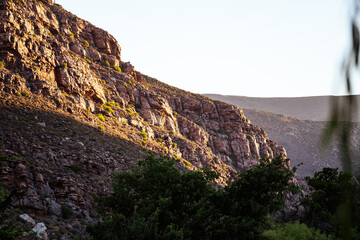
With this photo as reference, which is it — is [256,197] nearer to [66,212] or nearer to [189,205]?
[189,205]

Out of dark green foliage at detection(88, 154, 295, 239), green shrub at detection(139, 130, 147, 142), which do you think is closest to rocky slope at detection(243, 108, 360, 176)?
green shrub at detection(139, 130, 147, 142)

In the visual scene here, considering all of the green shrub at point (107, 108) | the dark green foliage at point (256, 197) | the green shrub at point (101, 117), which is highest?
the green shrub at point (107, 108)

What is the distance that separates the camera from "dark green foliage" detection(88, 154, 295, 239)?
11.9m

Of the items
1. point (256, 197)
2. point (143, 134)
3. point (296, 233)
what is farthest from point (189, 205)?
point (143, 134)

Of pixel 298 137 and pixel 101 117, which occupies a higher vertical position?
pixel 101 117

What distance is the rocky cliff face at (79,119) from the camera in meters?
18.5

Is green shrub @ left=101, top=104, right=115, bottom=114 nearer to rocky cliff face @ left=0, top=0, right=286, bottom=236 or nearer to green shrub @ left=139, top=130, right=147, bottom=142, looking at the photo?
rocky cliff face @ left=0, top=0, right=286, bottom=236

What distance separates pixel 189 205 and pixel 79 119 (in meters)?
21.6

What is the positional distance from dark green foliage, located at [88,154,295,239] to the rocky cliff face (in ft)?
10.4

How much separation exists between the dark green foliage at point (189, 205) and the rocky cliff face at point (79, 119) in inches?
124

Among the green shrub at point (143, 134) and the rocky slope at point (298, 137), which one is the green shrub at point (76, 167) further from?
the rocky slope at point (298, 137)

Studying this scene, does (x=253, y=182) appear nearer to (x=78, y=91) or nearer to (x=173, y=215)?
(x=173, y=215)

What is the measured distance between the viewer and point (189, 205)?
524 inches

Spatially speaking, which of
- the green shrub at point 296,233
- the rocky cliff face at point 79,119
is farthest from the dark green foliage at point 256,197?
the green shrub at point 296,233
